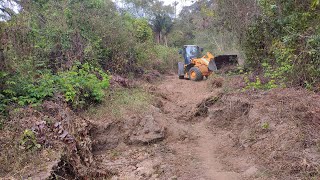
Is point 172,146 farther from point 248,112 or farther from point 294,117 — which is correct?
point 294,117

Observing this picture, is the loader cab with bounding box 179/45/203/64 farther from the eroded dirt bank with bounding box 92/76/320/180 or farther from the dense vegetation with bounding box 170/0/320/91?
the eroded dirt bank with bounding box 92/76/320/180

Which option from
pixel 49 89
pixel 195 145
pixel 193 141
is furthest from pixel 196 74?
pixel 49 89

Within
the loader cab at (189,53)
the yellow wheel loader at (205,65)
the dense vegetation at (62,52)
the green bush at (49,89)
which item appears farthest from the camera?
the loader cab at (189,53)

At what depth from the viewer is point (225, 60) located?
14.8 m

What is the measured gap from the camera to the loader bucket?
48.0ft

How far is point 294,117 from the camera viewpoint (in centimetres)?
604

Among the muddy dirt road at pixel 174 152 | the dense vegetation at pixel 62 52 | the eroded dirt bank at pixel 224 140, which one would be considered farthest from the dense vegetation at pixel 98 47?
the muddy dirt road at pixel 174 152

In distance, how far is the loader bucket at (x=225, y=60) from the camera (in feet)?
48.0

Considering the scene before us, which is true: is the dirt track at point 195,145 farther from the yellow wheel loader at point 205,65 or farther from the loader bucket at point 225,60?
the loader bucket at point 225,60

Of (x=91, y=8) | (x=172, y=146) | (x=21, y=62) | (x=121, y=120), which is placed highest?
(x=91, y=8)

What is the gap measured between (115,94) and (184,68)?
742cm

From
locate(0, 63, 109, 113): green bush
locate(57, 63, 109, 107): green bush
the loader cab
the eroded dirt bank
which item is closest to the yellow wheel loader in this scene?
the loader cab

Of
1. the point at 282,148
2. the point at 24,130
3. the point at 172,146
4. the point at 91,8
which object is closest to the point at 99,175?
the point at 24,130

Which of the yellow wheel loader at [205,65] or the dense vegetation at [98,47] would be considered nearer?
the dense vegetation at [98,47]
